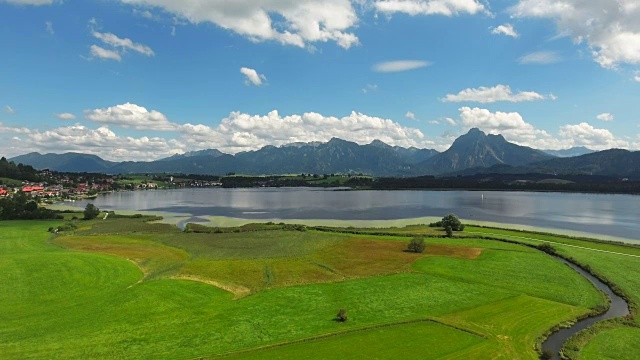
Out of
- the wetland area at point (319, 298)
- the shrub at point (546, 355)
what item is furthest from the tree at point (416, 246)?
the shrub at point (546, 355)

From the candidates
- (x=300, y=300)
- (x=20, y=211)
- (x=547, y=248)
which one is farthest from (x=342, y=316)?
(x=20, y=211)

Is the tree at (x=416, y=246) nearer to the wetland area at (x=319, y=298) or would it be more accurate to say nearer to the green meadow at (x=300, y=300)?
the wetland area at (x=319, y=298)

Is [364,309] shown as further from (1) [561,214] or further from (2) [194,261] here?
(1) [561,214]

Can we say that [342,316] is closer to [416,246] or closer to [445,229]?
[416,246]

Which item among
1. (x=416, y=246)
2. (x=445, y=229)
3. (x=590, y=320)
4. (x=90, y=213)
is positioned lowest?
(x=590, y=320)

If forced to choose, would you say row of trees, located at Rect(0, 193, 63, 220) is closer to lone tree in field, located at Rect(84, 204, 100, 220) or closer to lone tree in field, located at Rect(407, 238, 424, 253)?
lone tree in field, located at Rect(84, 204, 100, 220)

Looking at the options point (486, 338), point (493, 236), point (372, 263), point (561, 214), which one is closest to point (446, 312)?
point (486, 338)

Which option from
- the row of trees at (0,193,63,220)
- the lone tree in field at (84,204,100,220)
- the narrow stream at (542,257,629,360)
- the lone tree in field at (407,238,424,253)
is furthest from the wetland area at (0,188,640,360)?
the row of trees at (0,193,63,220)
